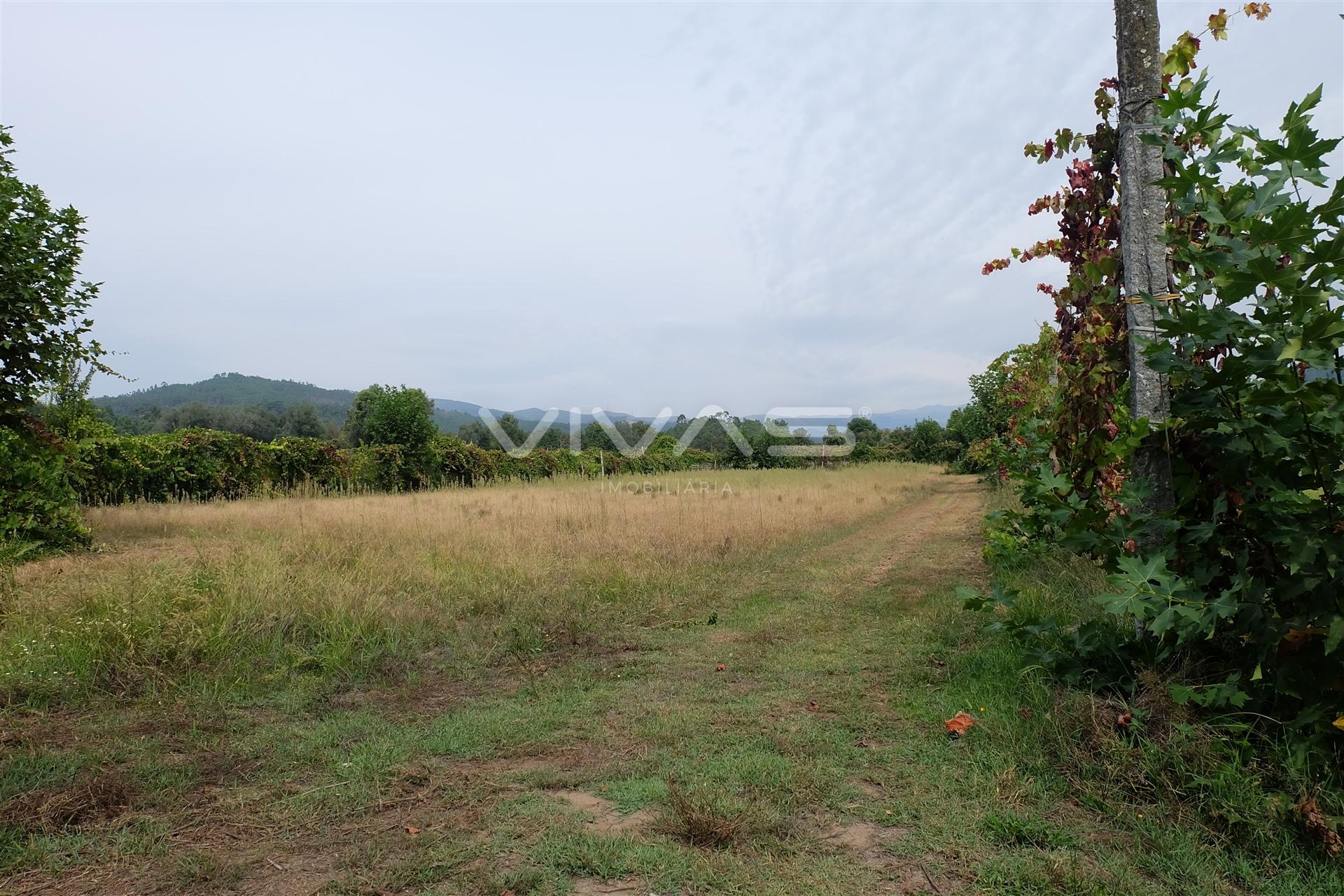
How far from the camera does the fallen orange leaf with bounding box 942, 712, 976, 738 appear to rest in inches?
140

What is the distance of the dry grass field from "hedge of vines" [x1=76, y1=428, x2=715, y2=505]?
22.4ft

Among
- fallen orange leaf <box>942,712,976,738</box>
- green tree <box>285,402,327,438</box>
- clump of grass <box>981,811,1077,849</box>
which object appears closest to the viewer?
clump of grass <box>981,811,1077,849</box>

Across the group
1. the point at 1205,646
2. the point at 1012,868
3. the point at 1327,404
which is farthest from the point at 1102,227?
the point at 1012,868

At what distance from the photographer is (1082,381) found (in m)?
4.04

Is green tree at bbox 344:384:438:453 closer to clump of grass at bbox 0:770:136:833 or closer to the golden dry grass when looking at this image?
the golden dry grass

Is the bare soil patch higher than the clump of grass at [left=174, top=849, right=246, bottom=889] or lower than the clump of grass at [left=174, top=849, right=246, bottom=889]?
lower

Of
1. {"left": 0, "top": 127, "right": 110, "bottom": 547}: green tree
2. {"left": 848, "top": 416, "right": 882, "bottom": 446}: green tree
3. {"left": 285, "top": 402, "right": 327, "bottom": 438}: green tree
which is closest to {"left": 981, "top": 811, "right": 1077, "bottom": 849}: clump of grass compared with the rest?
{"left": 0, "top": 127, "right": 110, "bottom": 547}: green tree

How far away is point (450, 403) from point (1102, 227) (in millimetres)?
160899

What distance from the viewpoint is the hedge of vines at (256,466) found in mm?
15602

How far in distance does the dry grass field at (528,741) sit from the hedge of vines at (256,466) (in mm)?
6837


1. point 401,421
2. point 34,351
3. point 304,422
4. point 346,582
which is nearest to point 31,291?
point 34,351

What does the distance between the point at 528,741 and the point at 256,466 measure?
19.2 meters

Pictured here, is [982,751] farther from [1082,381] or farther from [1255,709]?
[1082,381]

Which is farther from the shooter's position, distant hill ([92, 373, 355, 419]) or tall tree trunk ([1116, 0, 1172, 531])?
distant hill ([92, 373, 355, 419])
